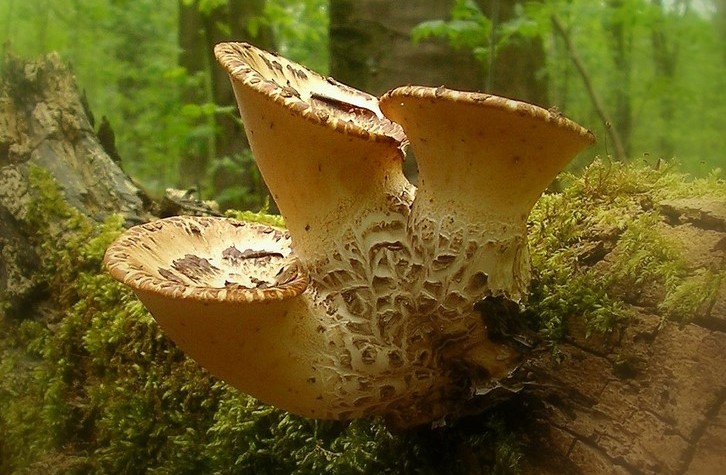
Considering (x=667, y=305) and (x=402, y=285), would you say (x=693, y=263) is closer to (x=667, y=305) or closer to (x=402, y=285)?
(x=667, y=305)

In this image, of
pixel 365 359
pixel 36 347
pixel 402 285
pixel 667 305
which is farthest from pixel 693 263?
pixel 36 347

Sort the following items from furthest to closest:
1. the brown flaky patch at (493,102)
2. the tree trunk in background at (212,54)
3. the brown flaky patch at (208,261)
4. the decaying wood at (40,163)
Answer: the tree trunk in background at (212,54) < the decaying wood at (40,163) < the brown flaky patch at (208,261) < the brown flaky patch at (493,102)

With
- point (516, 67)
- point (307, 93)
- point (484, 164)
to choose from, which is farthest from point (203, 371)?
point (516, 67)

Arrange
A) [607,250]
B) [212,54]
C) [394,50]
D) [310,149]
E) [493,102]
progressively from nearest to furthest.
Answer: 1. [493,102]
2. [310,149]
3. [607,250]
4. [394,50]
5. [212,54]

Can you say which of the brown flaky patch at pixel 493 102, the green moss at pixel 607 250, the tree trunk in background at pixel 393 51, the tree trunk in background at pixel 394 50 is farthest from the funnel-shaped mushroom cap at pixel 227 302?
the tree trunk in background at pixel 394 50

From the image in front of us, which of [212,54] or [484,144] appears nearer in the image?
[484,144]

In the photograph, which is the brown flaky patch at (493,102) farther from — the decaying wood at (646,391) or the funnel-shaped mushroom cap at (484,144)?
the decaying wood at (646,391)

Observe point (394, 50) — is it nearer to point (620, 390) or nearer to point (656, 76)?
point (620, 390)
